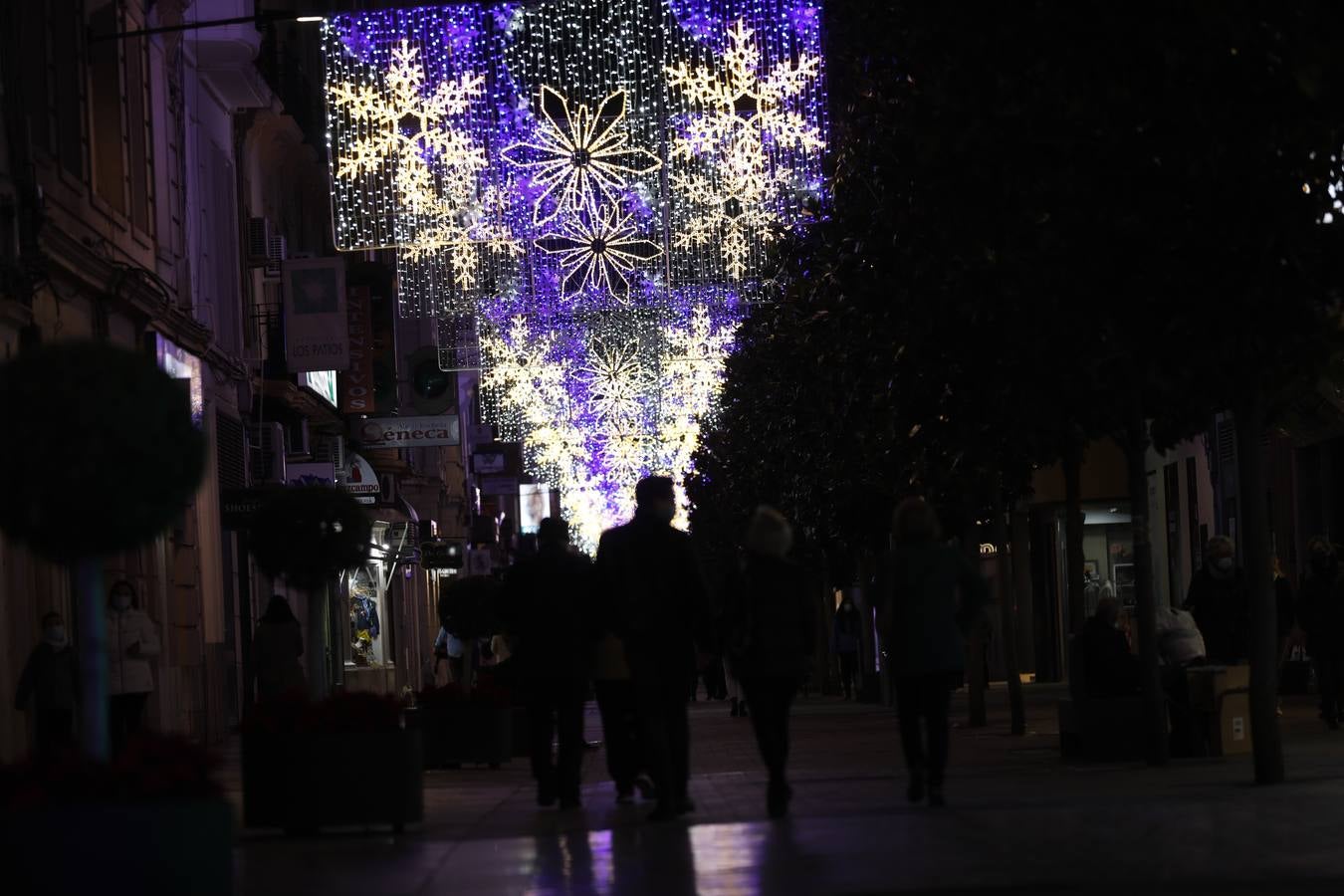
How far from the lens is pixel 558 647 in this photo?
15.1 meters

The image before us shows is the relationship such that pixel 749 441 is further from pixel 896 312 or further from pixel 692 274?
pixel 896 312

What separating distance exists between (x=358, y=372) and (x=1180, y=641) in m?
27.4

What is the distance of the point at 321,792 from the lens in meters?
13.0

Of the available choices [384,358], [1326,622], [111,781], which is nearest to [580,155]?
[1326,622]

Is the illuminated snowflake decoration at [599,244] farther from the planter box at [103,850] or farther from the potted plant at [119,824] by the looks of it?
the planter box at [103,850]

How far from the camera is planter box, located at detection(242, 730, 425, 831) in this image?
12.9 metres

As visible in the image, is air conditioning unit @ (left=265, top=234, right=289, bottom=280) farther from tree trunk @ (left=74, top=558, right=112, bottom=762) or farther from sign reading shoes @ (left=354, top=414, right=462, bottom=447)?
tree trunk @ (left=74, top=558, right=112, bottom=762)

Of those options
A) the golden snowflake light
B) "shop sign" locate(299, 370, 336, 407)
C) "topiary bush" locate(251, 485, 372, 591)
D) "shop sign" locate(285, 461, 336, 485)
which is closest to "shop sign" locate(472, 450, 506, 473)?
"shop sign" locate(299, 370, 336, 407)

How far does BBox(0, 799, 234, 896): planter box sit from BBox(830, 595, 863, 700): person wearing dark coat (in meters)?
36.5

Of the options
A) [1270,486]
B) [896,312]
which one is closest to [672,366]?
[1270,486]

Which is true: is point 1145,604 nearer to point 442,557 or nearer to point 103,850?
point 103,850

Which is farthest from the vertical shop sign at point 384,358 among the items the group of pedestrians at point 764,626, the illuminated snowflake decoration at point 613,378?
the group of pedestrians at point 764,626

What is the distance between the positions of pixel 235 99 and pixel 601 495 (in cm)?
3404

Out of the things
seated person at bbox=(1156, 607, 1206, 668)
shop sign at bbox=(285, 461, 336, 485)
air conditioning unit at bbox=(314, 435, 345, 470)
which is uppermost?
air conditioning unit at bbox=(314, 435, 345, 470)
